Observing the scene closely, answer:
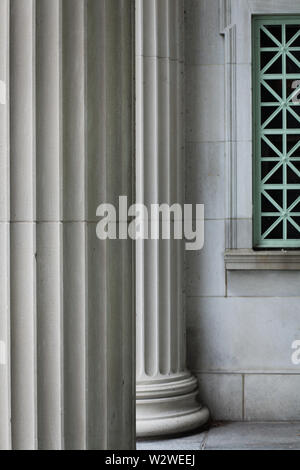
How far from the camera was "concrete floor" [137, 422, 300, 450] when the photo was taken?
10048 millimetres

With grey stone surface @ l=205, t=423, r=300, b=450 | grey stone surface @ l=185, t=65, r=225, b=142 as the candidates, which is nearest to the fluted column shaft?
grey stone surface @ l=205, t=423, r=300, b=450

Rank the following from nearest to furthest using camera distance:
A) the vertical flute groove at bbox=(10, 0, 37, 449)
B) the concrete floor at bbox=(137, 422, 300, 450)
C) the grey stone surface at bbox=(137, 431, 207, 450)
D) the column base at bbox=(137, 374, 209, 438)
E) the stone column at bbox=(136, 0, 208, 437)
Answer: the vertical flute groove at bbox=(10, 0, 37, 449), the grey stone surface at bbox=(137, 431, 207, 450), the concrete floor at bbox=(137, 422, 300, 450), the column base at bbox=(137, 374, 209, 438), the stone column at bbox=(136, 0, 208, 437)

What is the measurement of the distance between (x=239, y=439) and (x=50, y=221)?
6.60m

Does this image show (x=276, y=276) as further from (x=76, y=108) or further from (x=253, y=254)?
(x=76, y=108)

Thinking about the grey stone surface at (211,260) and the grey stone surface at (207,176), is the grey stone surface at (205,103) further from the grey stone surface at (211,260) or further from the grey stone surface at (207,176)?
the grey stone surface at (211,260)

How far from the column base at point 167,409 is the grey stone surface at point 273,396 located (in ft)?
3.17

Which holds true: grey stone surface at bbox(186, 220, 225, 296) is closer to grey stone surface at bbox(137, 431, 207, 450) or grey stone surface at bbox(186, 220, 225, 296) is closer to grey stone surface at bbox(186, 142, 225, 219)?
grey stone surface at bbox(186, 142, 225, 219)

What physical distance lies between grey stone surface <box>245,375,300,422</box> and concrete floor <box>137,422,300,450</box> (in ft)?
0.57

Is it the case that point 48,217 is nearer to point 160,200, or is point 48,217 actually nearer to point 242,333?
point 160,200

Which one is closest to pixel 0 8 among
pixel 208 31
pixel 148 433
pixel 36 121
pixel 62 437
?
pixel 36 121

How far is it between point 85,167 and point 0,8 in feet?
3.55

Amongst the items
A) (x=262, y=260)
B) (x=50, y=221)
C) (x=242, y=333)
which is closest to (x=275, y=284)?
(x=262, y=260)

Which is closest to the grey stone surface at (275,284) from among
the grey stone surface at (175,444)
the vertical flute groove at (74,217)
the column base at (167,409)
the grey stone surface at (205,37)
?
the column base at (167,409)

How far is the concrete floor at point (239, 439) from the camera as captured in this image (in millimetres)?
10048
